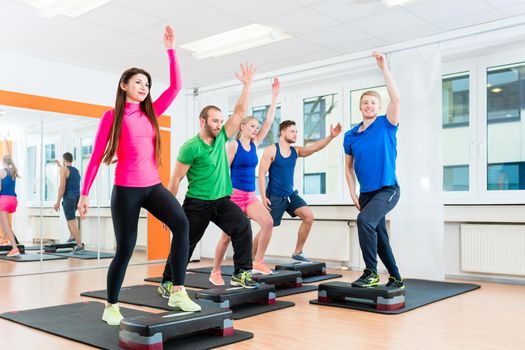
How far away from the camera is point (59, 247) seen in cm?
602

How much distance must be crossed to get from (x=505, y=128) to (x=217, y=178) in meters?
3.37

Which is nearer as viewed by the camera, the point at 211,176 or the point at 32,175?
the point at 211,176

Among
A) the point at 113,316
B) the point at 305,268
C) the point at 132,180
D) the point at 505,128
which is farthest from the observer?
the point at 505,128

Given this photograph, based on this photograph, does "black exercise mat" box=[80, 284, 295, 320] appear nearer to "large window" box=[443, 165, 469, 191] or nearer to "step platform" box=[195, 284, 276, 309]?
"step platform" box=[195, 284, 276, 309]

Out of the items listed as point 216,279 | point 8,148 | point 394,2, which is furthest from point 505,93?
point 8,148

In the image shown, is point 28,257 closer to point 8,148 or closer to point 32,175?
point 32,175

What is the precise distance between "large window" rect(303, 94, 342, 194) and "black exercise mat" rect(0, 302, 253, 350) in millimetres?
3626

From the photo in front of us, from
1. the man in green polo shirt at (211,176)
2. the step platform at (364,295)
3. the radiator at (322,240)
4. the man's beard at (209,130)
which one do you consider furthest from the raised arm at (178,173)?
the radiator at (322,240)

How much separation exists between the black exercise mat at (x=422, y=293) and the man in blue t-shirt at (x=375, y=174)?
17 centimetres

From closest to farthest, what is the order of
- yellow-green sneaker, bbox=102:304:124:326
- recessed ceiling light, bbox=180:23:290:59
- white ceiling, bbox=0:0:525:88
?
yellow-green sneaker, bbox=102:304:124:326, white ceiling, bbox=0:0:525:88, recessed ceiling light, bbox=180:23:290:59

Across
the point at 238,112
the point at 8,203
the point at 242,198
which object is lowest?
the point at 8,203

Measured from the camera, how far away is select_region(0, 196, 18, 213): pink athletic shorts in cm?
553

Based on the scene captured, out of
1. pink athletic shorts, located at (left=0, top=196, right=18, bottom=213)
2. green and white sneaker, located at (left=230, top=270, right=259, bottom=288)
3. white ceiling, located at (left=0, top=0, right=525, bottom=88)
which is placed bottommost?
green and white sneaker, located at (left=230, top=270, right=259, bottom=288)

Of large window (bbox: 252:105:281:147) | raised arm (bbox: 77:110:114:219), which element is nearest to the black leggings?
raised arm (bbox: 77:110:114:219)
